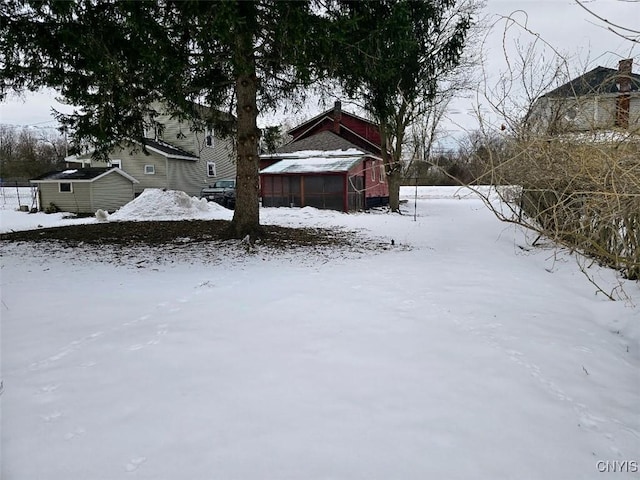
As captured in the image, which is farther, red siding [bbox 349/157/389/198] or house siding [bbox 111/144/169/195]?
house siding [bbox 111/144/169/195]

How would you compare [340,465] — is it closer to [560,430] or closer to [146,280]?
[560,430]

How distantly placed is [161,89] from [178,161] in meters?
16.5

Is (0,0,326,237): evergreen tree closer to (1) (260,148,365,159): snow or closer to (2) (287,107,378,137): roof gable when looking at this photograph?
(1) (260,148,365,159): snow

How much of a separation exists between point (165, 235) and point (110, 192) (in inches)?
534

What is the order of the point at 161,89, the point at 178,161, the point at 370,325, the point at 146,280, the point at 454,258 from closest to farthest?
the point at 370,325 → the point at 146,280 → the point at 161,89 → the point at 454,258 → the point at 178,161

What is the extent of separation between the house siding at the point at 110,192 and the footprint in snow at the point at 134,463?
2023 centimetres

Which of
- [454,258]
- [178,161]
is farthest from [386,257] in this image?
[178,161]

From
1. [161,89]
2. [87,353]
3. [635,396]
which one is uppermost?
[161,89]

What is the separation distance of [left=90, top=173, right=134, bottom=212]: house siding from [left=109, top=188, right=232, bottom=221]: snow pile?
5.28 metres

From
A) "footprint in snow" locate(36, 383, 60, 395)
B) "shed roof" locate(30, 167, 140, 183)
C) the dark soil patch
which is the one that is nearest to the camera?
"footprint in snow" locate(36, 383, 60, 395)

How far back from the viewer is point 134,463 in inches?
71.0

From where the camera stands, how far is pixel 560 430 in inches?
84.6

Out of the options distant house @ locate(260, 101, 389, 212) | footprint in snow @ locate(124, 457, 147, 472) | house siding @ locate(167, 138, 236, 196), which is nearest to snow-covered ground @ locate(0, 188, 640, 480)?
footprint in snow @ locate(124, 457, 147, 472)

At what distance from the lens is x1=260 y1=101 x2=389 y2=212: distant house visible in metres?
17.3
